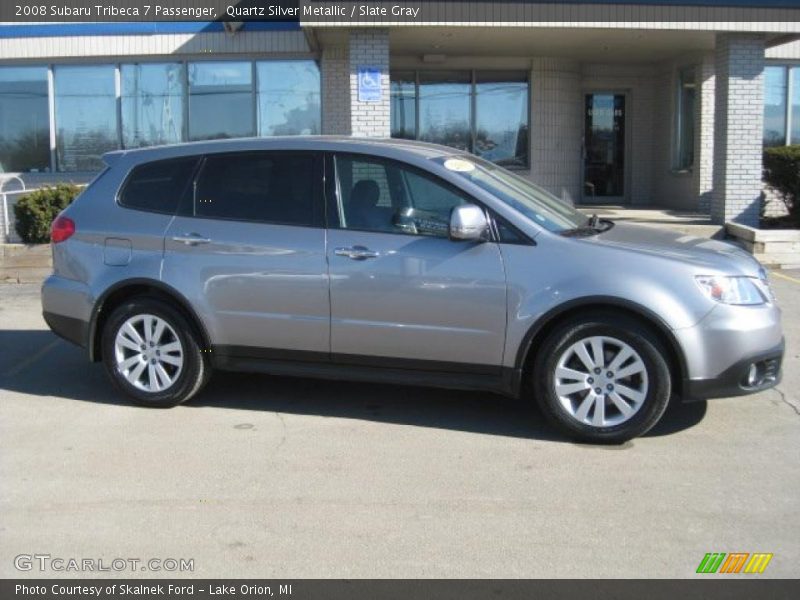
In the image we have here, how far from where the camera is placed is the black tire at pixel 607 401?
5246mm

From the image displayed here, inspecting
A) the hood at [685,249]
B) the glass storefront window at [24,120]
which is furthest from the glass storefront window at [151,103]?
the hood at [685,249]

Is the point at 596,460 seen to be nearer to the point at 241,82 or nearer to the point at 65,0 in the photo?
the point at 241,82

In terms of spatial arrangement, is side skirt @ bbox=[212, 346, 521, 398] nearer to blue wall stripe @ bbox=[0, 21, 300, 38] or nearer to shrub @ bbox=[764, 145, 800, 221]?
shrub @ bbox=[764, 145, 800, 221]

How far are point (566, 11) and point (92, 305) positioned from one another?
342 inches

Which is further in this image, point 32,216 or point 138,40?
point 138,40

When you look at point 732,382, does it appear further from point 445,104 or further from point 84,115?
point 84,115

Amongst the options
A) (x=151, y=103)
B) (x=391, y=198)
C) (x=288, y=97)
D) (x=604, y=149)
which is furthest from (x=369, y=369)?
(x=604, y=149)

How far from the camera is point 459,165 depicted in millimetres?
5902

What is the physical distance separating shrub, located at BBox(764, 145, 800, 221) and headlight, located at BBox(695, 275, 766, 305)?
9.55m

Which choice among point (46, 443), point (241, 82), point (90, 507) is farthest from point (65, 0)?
point (90, 507)

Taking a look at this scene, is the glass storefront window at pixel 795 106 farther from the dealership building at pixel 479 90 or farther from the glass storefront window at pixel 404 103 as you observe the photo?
the glass storefront window at pixel 404 103

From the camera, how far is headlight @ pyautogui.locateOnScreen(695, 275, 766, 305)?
205 inches

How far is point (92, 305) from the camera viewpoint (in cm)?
625

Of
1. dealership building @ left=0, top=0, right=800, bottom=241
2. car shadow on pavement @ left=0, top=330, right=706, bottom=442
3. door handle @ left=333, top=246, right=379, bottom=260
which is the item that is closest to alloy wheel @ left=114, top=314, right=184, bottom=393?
car shadow on pavement @ left=0, top=330, right=706, bottom=442
